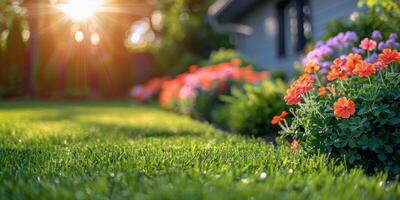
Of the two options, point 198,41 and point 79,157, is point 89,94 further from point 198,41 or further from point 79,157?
point 79,157

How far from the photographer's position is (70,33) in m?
24.3

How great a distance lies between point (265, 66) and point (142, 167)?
10031 mm

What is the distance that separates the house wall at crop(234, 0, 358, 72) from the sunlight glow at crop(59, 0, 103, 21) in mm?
9915

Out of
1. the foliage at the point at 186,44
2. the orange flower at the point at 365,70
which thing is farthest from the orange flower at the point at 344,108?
the foliage at the point at 186,44

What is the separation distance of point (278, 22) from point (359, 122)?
820cm

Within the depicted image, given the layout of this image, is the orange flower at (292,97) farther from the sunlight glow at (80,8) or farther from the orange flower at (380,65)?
the sunlight glow at (80,8)

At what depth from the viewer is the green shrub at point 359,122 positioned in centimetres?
343

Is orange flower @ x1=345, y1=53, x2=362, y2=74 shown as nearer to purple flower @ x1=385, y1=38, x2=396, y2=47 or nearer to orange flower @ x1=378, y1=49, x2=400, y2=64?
orange flower @ x1=378, y1=49, x2=400, y2=64

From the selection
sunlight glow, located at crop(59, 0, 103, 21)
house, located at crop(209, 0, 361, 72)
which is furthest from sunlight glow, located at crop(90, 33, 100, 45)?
house, located at crop(209, 0, 361, 72)

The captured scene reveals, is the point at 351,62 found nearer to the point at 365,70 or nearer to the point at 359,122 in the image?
the point at 365,70

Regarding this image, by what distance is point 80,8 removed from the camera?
23.3m

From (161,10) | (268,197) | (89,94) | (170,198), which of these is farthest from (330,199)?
(161,10)

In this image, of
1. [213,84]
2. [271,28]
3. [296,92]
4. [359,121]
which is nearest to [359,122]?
[359,121]

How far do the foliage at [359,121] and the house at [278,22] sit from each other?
458 centimetres
